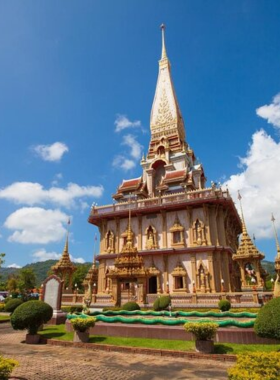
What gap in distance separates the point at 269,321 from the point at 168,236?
23.1 meters

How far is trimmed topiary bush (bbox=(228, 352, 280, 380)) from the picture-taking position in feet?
15.1

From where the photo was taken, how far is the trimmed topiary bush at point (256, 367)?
4.60 m

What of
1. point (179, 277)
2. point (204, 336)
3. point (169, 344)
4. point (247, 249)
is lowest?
point (169, 344)

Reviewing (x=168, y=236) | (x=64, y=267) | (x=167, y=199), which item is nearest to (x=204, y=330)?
(x=168, y=236)

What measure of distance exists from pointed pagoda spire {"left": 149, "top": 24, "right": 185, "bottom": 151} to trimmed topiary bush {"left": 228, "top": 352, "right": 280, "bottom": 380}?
121ft

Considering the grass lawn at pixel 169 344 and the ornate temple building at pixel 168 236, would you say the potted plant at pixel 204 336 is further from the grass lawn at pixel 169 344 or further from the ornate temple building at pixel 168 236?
the ornate temple building at pixel 168 236

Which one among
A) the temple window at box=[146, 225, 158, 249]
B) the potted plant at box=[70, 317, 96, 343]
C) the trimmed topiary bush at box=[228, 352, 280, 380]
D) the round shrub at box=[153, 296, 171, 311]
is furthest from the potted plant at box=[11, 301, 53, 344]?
the temple window at box=[146, 225, 158, 249]

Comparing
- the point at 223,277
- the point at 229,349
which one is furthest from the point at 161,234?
the point at 229,349

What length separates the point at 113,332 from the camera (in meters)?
12.8

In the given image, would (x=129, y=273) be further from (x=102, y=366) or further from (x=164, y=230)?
(x=102, y=366)

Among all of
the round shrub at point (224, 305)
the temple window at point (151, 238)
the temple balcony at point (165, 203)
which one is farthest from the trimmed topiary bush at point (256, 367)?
the temple window at point (151, 238)

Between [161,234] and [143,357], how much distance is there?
22821 millimetres

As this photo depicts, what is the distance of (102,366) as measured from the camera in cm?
862

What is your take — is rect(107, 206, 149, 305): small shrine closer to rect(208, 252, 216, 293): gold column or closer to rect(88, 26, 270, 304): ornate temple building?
rect(88, 26, 270, 304): ornate temple building
